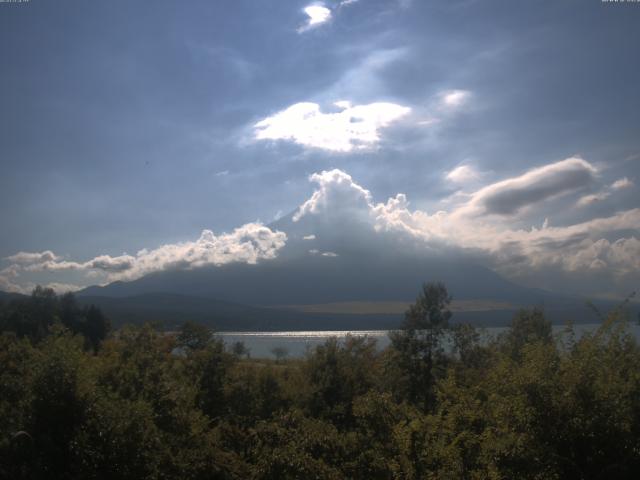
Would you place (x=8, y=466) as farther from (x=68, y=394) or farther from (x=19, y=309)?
(x=19, y=309)

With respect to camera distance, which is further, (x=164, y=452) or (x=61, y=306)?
(x=61, y=306)

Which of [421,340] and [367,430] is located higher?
[421,340]

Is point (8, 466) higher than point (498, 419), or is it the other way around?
point (498, 419)

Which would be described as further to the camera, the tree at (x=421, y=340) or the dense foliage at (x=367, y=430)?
the tree at (x=421, y=340)

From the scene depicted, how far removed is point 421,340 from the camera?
40.1 m

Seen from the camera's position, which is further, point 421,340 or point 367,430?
point 421,340

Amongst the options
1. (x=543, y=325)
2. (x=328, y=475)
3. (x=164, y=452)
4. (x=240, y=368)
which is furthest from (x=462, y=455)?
(x=543, y=325)

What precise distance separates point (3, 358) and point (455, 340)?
114 feet

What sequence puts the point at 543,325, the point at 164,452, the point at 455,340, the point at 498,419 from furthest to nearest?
the point at 543,325 → the point at 455,340 → the point at 164,452 → the point at 498,419

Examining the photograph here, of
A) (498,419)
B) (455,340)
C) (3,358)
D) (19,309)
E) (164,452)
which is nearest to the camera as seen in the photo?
(498,419)

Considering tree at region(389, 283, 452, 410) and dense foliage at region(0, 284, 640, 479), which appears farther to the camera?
tree at region(389, 283, 452, 410)

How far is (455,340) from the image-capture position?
44.8 meters

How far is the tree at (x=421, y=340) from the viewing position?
38.9 metres

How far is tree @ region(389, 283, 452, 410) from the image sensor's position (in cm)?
3889
